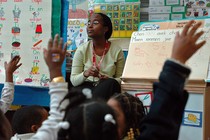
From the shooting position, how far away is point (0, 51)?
10.9ft

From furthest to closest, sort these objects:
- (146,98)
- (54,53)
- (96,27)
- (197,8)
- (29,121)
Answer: (197,8) → (96,27) → (146,98) → (29,121) → (54,53)

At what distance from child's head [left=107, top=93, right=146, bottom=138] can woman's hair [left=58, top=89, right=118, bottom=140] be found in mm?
380

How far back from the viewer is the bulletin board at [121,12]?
11.3 ft

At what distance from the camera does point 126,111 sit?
152 cm

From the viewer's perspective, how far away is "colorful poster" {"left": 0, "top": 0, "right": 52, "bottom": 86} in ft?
10.5

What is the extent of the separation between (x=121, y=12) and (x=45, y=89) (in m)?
1.12

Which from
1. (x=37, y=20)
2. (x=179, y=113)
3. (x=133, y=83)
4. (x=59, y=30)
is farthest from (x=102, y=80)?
(x=179, y=113)

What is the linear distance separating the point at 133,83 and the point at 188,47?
1537 mm

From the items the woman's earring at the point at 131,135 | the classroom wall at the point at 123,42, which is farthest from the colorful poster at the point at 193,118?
the classroom wall at the point at 123,42

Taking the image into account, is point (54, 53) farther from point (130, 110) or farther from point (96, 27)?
point (96, 27)

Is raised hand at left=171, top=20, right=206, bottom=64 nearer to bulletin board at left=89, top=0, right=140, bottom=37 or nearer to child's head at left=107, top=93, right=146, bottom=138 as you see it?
child's head at left=107, top=93, right=146, bottom=138

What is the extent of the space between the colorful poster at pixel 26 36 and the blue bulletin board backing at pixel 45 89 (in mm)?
59

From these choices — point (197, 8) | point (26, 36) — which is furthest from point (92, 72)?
point (197, 8)

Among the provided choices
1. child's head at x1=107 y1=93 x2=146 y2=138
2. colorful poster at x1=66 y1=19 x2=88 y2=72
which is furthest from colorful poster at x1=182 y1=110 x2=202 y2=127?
colorful poster at x1=66 y1=19 x2=88 y2=72
